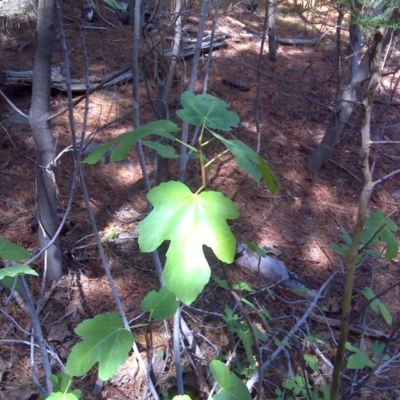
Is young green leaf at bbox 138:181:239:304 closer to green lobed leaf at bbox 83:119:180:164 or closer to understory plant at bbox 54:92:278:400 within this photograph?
understory plant at bbox 54:92:278:400

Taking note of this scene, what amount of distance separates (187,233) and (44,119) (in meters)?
1.34

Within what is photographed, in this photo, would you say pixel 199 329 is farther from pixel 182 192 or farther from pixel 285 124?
pixel 285 124

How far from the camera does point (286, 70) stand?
508 centimetres

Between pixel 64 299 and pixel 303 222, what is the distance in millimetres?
1809

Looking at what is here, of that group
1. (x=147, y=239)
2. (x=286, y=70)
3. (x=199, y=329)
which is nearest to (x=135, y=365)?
(x=199, y=329)

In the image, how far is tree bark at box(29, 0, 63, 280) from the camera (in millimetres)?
1798

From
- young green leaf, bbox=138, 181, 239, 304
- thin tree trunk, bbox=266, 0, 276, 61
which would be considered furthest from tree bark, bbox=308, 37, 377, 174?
young green leaf, bbox=138, 181, 239, 304

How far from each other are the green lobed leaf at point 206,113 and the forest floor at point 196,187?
61cm

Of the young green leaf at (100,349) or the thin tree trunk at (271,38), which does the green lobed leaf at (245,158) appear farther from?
the thin tree trunk at (271,38)

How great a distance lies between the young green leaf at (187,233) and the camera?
0.80 meters

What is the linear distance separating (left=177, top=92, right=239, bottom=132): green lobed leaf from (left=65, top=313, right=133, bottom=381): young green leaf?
1.81 ft

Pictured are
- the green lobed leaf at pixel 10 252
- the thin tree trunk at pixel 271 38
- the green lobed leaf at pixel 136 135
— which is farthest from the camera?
the thin tree trunk at pixel 271 38

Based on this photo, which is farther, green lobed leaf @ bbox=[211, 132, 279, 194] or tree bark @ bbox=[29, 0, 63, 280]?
tree bark @ bbox=[29, 0, 63, 280]

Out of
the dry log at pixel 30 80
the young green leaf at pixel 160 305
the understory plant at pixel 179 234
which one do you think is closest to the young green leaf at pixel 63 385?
the understory plant at pixel 179 234
